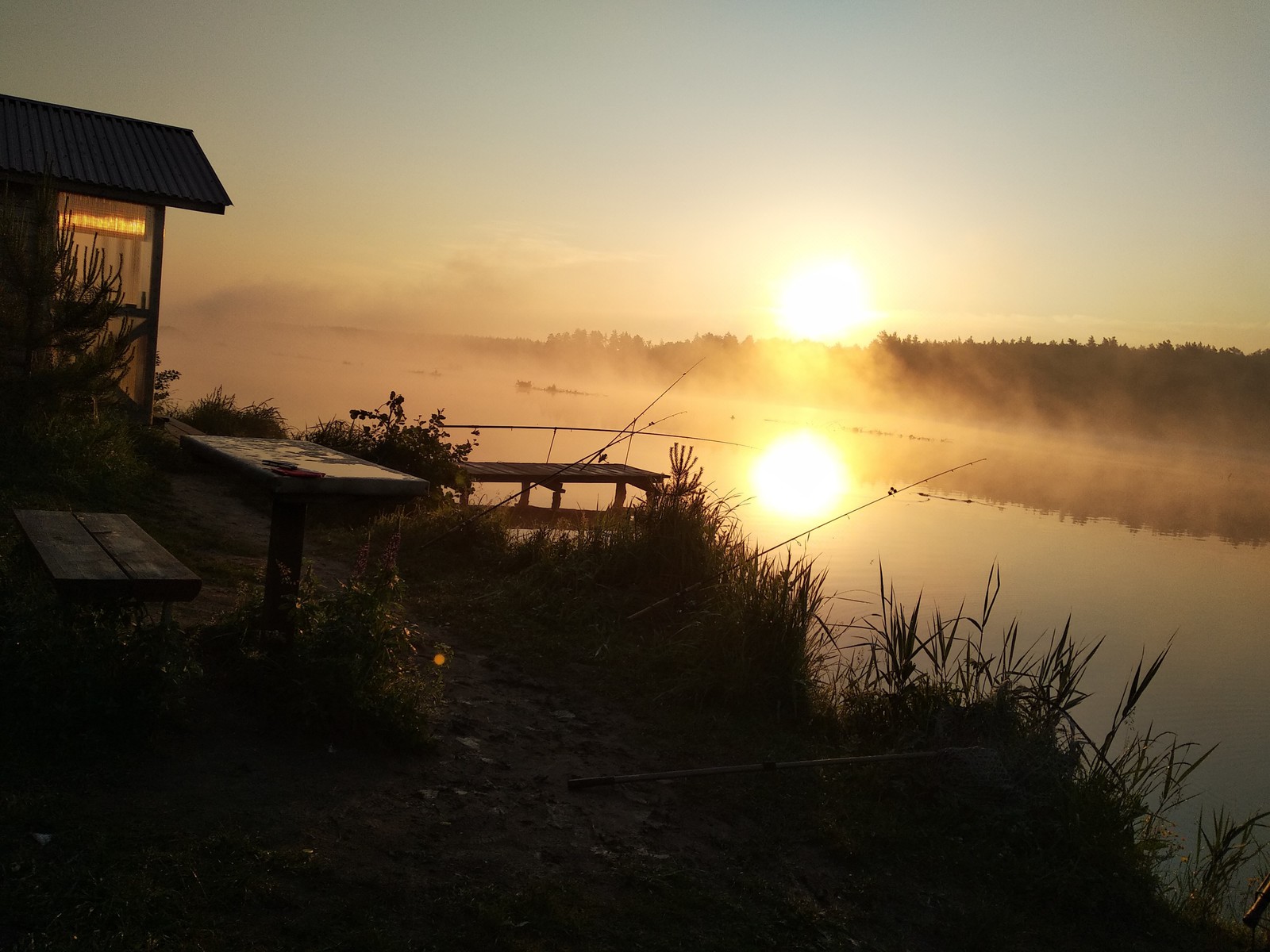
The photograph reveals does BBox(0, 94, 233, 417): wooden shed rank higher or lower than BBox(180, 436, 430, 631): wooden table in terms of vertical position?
Answer: higher

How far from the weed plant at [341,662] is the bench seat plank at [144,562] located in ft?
1.95

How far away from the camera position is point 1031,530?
18.8 meters

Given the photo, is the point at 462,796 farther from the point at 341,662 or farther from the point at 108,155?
the point at 108,155

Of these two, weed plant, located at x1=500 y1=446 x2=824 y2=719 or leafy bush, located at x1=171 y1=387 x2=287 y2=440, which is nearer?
weed plant, located at x1=500 y1=446 x2=824 y2=719

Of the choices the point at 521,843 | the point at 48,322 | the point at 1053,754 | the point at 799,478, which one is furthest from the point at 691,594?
the point at 799,478

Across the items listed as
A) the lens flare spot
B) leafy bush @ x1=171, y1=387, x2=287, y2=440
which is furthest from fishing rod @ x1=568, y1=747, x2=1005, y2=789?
the lens flare spot

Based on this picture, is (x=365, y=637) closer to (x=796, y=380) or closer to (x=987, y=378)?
(x=987, y=378)

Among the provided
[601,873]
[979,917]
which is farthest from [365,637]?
[979,917]

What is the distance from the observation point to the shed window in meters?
11.6

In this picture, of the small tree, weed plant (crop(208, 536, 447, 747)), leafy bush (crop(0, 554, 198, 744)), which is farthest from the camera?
the small tree

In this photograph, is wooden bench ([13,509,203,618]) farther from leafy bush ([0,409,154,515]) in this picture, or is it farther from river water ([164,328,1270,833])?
river water ([164,328,1270,833])

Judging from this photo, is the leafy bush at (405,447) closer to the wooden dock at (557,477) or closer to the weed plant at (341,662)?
the wooden dock at (557,477)

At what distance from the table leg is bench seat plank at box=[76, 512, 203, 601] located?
466 mm

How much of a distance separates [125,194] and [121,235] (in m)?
0.59
